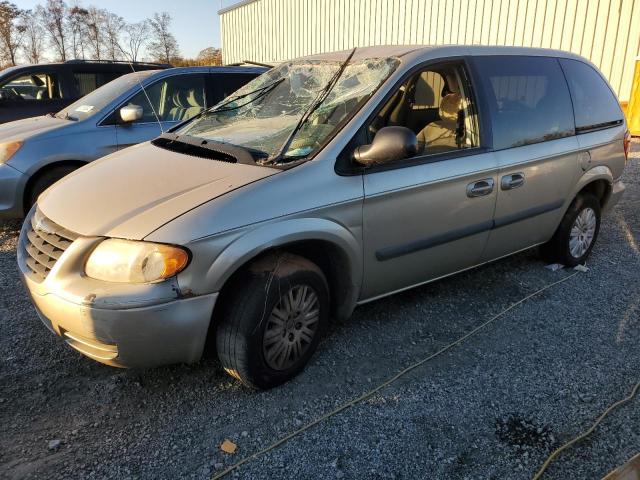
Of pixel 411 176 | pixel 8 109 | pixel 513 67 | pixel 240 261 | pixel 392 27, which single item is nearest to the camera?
Answer: pixel 240 261

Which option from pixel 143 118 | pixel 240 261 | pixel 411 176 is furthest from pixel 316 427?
pixel 143 118

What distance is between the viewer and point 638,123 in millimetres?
11117

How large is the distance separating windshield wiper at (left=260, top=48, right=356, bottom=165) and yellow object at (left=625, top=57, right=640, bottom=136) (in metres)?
9.87

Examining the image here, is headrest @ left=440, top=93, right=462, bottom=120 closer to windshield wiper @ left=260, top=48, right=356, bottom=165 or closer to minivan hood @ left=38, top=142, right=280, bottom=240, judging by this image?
windshield wiper @ left=260, top=48, right=356, bottom=165

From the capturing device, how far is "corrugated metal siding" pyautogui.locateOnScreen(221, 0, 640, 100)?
1096 centimetres

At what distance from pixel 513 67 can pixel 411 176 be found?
55.5 inches

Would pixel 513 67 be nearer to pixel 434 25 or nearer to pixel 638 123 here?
pixel 638 123

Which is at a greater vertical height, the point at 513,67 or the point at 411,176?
the point at 513,67

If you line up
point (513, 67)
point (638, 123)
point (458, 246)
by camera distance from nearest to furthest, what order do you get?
point (458, 246) → point (513, 67) → point (638, 123)

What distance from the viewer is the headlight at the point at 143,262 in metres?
2.24

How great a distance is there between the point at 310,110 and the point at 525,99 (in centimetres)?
170

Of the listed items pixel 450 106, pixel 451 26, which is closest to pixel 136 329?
pixel 450 106

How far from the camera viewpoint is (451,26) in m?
13.8

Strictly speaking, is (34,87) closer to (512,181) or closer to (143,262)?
(143,262)
